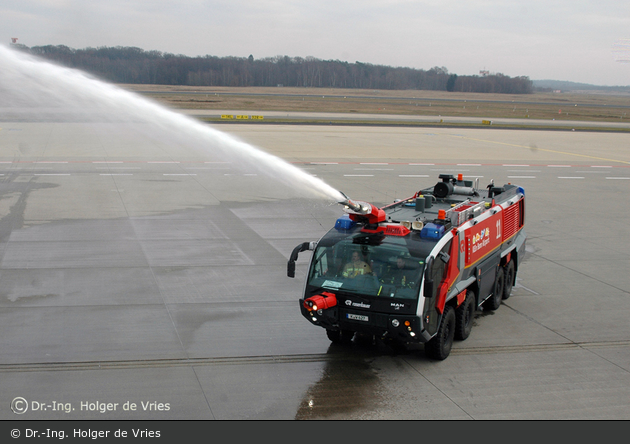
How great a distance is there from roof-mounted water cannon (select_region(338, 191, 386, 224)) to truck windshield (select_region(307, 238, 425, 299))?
57 centimetres

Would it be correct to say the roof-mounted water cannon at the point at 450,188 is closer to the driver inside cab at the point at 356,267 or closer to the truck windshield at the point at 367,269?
the truck windshield at the point at 367,269

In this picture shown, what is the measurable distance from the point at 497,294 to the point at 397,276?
17.0ft

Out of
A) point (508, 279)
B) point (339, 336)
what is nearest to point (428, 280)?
point (339, 336)

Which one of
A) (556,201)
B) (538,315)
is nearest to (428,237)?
(538,315)

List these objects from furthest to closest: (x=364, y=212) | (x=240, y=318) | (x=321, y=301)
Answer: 1. (x=240, y=318)
2. (x=364, y=212)
3. (x=321, y=301)

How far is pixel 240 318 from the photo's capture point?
13742 millimetres

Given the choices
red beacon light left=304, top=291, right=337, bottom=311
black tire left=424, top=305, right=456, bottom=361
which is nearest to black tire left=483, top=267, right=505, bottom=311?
black tire left=424, top=305, right=456, bottom=361

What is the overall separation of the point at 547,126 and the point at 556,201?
2033 inches

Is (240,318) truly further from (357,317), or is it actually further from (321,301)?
(357,317)

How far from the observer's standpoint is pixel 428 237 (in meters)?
11.1

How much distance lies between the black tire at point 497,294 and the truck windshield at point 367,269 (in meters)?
4.78
